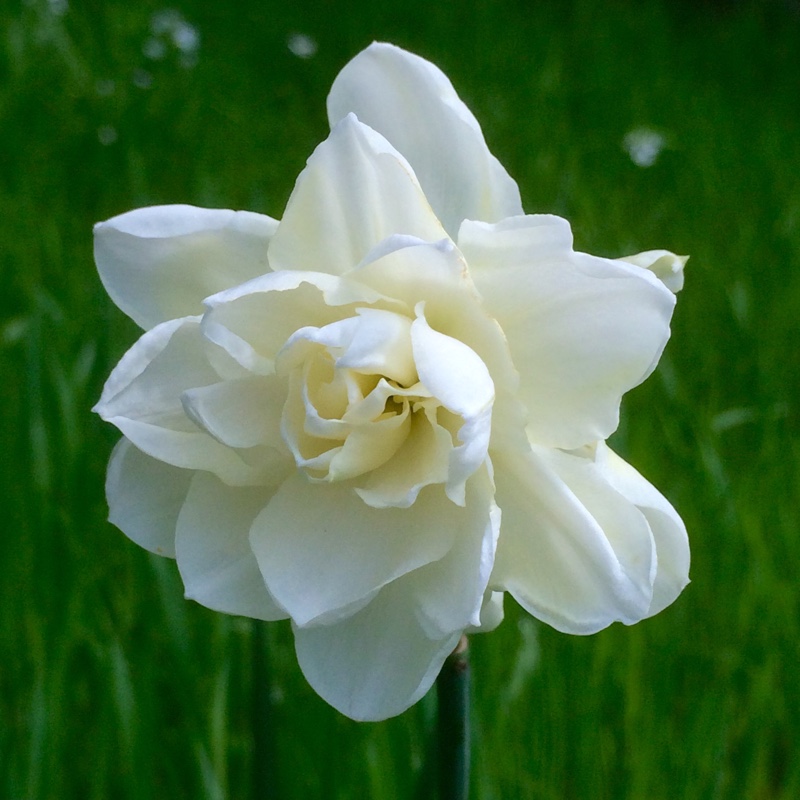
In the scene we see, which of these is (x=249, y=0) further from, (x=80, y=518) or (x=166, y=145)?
(x=80, y=518)

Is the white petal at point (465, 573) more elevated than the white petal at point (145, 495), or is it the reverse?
the white petal at point (145, 495)

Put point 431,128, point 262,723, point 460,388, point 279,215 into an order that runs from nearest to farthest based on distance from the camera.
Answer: point 460,388 → point 431,128 → point 262,723 → point 279,215

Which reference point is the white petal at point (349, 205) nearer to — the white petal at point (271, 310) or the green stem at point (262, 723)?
the white petal at point (271, 310)

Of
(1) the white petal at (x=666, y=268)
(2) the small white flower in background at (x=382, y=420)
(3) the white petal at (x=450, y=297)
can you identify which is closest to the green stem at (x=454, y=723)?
(2) the small white flower in background at (x=382, y=420)

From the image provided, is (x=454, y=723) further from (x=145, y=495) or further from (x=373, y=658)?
(x=145, y=495)

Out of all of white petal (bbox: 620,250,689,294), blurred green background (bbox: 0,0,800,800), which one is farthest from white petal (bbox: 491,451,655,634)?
blurred green background (bbox: 0,0,800,800)

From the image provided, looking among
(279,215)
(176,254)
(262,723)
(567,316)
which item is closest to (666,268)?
(567,316)

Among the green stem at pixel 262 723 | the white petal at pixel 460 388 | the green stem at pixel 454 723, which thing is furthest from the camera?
the green stem at pixel 262 723

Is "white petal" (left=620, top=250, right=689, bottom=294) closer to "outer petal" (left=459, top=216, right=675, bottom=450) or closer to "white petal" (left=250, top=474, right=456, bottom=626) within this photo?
"outer petal" (left=459, top=216, right=675, bottom=450)
